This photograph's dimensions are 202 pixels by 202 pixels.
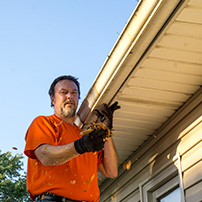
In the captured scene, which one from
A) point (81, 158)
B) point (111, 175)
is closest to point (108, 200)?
point (111, 175)

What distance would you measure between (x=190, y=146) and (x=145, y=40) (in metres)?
1.37

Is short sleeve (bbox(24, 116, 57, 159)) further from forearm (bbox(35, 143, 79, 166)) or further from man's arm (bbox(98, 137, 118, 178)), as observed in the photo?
man's arm (bbox(98, 137, 118, 178))

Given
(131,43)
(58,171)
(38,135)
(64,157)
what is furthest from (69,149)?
(131,43)

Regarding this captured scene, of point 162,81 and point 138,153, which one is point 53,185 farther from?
point 138,153

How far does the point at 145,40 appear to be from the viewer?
3.67m

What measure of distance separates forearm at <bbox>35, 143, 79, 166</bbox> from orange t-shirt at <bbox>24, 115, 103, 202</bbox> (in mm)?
100

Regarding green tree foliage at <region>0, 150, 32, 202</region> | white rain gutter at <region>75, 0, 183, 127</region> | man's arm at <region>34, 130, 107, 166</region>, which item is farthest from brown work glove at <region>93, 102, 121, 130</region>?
green tree foliage at <region>0, 150, 32, 202</region>

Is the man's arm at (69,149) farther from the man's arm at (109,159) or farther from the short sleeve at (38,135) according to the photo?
the man's arm at (109,159)

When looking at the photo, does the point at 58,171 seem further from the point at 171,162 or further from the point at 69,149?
the point at 171,162

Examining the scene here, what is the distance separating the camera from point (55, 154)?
11.7 ft

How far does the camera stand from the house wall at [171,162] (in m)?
4.30

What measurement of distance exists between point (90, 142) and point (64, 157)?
0.29 m

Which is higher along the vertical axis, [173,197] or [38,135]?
[38,135]

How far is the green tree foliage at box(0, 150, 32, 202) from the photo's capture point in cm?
1920
